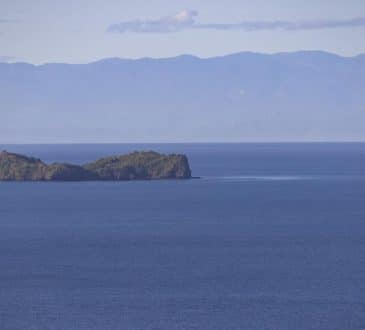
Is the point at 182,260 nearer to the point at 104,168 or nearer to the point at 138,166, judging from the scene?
the point at 104,168

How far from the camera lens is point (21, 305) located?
52688 millimetres

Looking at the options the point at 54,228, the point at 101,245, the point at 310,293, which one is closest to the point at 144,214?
the point at 54,228

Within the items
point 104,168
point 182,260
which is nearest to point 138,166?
point 104,168

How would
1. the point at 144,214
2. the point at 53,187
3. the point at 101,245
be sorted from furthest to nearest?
the point at 53,187, the point at 144,214, the point at 101,245

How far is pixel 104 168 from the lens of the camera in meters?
136

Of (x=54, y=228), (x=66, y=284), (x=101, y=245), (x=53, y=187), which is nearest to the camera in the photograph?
(x=66, y=284)

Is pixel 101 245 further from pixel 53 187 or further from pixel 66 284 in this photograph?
pixel 53 187

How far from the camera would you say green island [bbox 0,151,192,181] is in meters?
135

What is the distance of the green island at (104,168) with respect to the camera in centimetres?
13538

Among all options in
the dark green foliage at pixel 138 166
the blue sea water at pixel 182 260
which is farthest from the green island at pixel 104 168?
the blue sea water at pixel 182 260

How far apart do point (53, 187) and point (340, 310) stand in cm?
8154

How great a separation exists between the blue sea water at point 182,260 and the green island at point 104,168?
15316 millimetres

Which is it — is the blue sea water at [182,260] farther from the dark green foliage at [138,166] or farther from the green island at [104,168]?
the dark green foliage at [138,166]

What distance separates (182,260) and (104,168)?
7074cm
